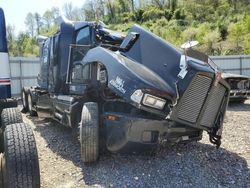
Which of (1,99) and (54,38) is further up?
(54,38)

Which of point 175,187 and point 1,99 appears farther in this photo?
point 1,99

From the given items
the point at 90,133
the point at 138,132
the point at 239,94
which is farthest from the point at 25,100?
the point at 138,132

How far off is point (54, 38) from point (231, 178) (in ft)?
15.9

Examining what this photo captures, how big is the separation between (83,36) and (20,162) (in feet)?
13.2

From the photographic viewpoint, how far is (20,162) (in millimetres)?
3820

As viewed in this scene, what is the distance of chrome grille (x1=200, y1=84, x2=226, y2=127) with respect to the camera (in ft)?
18.6

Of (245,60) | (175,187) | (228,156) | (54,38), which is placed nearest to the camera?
(175,187)

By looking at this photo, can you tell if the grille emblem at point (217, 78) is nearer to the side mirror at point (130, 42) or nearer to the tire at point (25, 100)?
the side mirror at point (130, 42)

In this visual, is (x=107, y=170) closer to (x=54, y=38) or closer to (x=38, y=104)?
(x=54, y=38)

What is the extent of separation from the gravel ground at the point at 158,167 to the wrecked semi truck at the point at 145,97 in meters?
0.34

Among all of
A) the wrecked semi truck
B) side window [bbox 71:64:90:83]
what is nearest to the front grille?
the wrecked semi truck

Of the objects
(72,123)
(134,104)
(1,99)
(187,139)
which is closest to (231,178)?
(187,139)

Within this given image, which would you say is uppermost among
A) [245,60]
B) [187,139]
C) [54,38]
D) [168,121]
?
[54,38]

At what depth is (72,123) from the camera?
268 inches
